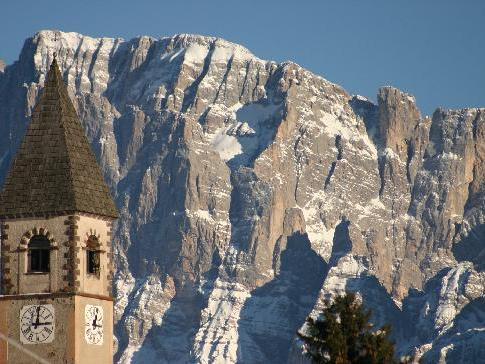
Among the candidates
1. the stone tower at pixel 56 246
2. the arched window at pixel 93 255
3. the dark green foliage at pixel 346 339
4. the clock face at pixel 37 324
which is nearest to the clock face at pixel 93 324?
the stone tower at pixel 56 246

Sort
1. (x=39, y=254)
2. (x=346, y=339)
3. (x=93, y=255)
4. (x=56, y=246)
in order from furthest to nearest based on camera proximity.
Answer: (x=93, y=255) → (x=346, y=339) → (x=39, y=254) → (x=56, y=246)

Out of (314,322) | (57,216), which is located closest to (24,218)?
(57,216)

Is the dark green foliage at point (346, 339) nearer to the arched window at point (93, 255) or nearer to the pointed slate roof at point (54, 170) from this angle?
the arched window at point (93, 255)

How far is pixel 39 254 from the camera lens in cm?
8056

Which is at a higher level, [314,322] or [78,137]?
[78,137]

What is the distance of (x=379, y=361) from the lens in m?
80.4

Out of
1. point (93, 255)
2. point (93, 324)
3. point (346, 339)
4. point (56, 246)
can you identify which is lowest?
point (346, 339)

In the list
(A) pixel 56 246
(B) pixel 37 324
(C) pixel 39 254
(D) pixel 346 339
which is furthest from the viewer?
(D) pixel 346 339

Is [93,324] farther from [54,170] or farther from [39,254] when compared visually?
[54,170]

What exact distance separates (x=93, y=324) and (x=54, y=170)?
578 centimetres

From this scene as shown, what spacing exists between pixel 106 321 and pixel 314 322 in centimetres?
754

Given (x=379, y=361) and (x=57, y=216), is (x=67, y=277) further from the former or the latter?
(x=379, y=361)

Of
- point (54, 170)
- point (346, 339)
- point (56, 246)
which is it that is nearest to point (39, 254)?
point (56, 246)

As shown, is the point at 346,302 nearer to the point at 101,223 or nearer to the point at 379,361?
the point at 379,361
